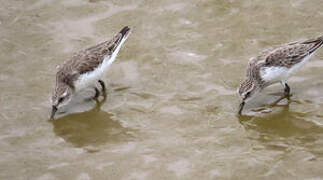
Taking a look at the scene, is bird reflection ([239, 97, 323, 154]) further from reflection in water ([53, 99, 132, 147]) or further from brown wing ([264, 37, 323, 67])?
reflection in water ([53, 99, 132, 147])

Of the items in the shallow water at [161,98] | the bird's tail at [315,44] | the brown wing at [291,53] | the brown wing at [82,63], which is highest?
the bird's tail at [315,44]

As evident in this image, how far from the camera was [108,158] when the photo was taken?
345 inches

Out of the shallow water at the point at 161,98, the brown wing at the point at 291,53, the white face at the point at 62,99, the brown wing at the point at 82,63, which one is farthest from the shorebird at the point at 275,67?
the white face at the point at 62,99

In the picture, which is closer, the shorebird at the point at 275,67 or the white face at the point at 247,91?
the white face at the point at 247,91

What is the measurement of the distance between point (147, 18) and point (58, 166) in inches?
196

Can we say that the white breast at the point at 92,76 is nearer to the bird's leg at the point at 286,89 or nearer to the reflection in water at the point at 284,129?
the reflection in water at the point at 284,129

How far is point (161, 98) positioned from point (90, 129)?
1.38 m

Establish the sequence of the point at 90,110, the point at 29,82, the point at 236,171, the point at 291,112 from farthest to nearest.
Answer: the point at 29,82
the point at 90,110
the point at 291,112
the point at 236,171

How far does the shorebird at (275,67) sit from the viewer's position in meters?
9.72

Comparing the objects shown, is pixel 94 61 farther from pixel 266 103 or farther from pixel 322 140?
pixel 322 140

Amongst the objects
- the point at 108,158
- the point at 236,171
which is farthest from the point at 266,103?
the point at 108,158

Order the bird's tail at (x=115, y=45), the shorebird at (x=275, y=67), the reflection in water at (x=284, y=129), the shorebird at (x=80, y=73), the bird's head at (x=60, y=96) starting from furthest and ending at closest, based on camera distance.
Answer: the bird's tail at (x=115, y=45) < the shorebird at (x=80, y=73) < the bird's head at (x=60, y=96) < the shorebird at (x=275, y=67) < the reflection in water at (x=284, y=129)

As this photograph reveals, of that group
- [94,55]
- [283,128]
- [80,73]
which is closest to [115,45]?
[94,55]

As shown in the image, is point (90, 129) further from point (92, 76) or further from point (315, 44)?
point (315, 44)
